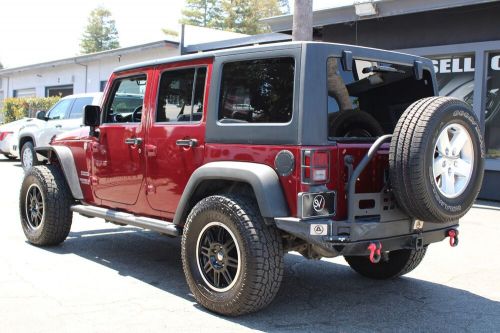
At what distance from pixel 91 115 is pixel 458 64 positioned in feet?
26.1

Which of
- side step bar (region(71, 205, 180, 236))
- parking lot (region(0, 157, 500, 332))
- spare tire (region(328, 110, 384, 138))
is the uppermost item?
spare tire (region(328, 110, 384, 138))

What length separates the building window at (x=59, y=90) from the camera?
28234 millimetres

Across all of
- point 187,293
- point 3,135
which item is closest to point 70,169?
point 187,293

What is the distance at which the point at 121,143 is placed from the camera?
5355 millimetres

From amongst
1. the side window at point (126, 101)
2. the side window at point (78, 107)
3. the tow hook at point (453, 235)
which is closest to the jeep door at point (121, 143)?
the side window at point (126, 101)

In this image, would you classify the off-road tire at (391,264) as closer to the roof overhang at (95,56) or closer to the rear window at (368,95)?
the rear window at (368,95)

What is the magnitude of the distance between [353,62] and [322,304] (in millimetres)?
1949

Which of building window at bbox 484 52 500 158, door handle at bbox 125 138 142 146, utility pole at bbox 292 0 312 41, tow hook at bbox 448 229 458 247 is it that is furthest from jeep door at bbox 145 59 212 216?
building window at bbox 484 52 500 158

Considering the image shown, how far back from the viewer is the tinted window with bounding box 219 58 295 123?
13.1ft

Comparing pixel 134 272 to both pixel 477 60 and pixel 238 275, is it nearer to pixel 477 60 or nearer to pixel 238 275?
pixel 238 275

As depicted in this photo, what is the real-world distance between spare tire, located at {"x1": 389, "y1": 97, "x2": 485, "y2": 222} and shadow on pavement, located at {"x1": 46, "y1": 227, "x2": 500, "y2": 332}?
0.85 meters

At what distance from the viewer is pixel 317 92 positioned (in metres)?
3.85

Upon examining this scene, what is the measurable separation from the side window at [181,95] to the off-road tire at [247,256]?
0.87 meters

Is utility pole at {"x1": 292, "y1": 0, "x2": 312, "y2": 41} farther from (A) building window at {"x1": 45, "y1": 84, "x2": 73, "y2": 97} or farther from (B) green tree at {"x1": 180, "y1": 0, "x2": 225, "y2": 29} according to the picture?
(B) green tree at {"x1": 180, "y1": 0, "x2": 225, "y2": 29}
